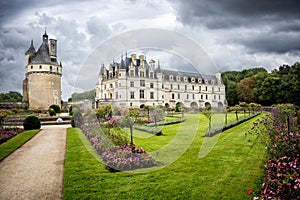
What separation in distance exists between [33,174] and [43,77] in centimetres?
3427

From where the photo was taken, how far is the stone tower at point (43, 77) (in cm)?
3625

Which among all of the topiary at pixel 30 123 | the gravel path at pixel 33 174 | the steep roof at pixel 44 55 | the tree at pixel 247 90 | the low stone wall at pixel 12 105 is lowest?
the gravel path at pixel 33 174

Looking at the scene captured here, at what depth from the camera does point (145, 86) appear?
3456 cm

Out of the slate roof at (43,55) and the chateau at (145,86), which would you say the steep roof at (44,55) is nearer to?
the slate roof at (43,55)

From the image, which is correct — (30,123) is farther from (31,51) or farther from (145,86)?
(31,51)

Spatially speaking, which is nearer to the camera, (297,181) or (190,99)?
(297,181)

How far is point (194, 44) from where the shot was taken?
6246mm

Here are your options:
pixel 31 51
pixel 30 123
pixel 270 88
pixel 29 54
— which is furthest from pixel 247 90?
pixel 29 54

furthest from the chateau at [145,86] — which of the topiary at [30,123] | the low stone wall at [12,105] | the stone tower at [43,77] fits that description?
the low stone wall at [12,105]

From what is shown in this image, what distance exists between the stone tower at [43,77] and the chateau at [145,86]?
7.96 m

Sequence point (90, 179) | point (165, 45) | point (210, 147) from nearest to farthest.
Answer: point (90, 179) → point (165, 45) → point (210, 147)

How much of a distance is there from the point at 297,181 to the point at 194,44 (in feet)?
13.6

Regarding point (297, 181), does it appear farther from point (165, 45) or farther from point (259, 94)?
point (259, 94)

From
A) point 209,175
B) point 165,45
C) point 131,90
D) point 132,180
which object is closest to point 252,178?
point 209,175
